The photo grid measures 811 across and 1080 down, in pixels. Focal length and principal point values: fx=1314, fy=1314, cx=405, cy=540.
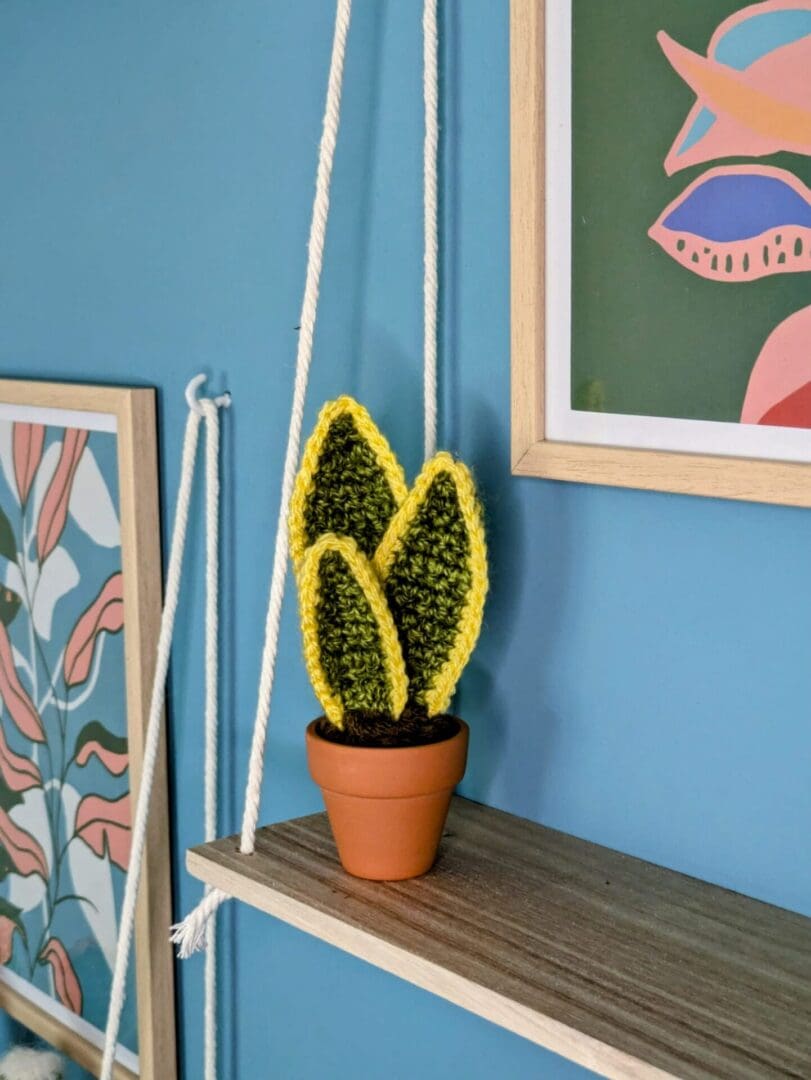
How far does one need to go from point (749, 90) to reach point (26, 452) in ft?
2.36

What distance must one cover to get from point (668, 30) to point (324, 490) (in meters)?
0.30

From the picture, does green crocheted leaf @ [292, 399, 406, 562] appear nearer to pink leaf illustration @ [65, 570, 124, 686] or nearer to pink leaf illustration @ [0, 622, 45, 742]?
pink leaf illustration @ [65, 570, 124, 686]

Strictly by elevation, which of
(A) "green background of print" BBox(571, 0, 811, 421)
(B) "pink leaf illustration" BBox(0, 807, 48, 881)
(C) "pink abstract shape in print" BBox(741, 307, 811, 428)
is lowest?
(B) "pink leaf illustration" BBox(0, 807, 48, 881)

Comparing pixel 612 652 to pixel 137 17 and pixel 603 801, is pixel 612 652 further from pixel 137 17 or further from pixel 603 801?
pixel 137 17

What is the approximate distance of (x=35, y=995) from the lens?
47.4 inches

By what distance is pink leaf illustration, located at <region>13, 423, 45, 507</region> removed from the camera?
43.6 inches

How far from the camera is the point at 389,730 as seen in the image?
2.32ft

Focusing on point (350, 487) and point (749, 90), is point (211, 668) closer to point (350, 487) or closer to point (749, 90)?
point (350, 487)

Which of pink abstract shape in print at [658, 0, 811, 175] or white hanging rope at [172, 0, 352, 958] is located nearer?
pink abstract shape in print at [658, 0, 811, 175]

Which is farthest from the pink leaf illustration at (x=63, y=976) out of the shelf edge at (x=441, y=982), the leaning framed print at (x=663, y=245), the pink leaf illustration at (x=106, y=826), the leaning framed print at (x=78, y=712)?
the leaning framed print at (x=663, y=245)

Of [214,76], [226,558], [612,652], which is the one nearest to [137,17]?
[214,76]

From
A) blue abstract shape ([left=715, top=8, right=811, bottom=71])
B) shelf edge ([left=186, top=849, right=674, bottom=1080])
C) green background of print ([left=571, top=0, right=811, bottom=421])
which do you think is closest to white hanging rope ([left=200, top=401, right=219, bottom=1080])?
shelf edge ([left=186, top=849, right=674, bottom=1080])

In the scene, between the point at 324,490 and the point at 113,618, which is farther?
the point at 113,618

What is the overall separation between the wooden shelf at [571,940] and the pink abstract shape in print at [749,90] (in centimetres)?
37
